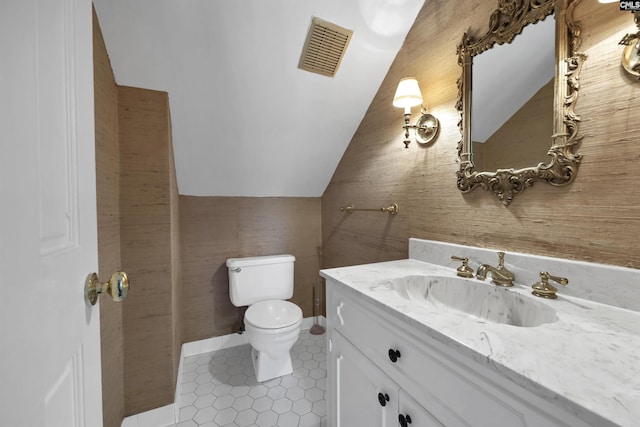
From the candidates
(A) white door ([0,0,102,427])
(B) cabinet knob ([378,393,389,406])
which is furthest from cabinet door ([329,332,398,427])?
(A) white door ([0,0,102,427])

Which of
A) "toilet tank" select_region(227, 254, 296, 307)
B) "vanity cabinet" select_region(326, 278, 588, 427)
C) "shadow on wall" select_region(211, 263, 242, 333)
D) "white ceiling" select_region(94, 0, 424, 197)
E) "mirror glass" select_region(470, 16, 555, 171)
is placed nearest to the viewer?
"vanity cabinet" select_region(326, 278, 588, 427)

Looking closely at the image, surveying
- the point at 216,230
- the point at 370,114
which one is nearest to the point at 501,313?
the point at 370,114

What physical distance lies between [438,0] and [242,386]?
245 cm

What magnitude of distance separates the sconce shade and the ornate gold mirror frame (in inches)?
7.7

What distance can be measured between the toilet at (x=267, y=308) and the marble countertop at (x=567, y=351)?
41.0 inches

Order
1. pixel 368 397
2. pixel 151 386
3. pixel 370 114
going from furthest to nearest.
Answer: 1. pixel 370 114
2. pixel 151 386
3. pixel 368 397

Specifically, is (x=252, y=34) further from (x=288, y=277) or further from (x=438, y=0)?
(x=288, y=277)

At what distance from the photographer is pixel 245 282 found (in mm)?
2061

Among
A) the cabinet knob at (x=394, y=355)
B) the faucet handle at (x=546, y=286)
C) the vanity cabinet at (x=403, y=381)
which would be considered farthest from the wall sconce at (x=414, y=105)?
the cabinet knob at (x=394, y=355)

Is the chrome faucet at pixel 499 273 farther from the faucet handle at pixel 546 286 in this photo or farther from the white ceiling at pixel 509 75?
the white ceiling at pixel 509 75

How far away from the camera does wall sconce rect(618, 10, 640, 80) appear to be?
2.43ft

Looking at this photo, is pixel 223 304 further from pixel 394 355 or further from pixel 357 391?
pixel 394 355

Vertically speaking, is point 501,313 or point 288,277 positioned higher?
point 501,313

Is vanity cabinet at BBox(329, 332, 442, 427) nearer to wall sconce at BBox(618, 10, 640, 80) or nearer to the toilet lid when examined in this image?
the toilet lid
